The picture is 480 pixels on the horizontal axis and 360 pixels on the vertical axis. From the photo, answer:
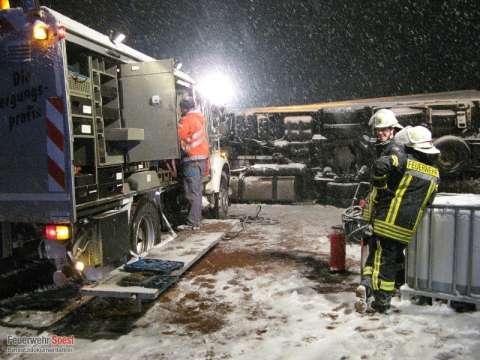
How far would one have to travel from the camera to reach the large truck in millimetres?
4074

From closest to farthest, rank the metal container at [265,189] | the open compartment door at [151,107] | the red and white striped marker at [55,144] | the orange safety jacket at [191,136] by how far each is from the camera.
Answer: the red and white striped marker at [55,144], the open compartment door at [151,107], the orange safety jacket at [191,136], the metal container at [265,189]

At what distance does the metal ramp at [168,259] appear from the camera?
415cm

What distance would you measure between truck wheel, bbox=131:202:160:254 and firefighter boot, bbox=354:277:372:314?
9.29 ft

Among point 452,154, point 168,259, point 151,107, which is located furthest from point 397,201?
point 452,154

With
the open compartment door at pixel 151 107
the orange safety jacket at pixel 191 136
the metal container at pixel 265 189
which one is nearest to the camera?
the open compartment door at pixel 151 107

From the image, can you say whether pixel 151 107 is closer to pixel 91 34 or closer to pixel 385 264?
pixel 91 34

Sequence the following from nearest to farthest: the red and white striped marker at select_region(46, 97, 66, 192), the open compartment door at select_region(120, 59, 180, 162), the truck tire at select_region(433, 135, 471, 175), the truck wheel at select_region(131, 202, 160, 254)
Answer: the red and white striped marker at select_region(46, 97, 66, 192)
the open compartment door at select_region(120, 59, 180, 162)
the truck wheel at select_region(131, 202, 160, 254)
the truck tire at select_region(433, 135, 471, 175)

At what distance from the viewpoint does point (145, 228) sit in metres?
6.17

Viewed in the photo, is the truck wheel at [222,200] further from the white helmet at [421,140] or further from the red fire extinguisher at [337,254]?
the white helmet at [421,140]

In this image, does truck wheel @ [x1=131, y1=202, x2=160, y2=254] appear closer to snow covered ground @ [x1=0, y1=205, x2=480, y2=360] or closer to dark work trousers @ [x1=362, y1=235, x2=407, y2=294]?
snow covered ground @ [x1=0, y1=205, x2=480, y2=360]

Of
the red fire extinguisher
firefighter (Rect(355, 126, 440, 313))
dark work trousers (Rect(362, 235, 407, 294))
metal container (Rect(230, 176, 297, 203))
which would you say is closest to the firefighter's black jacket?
firefighter (Rect(355, 126, 440, 313))

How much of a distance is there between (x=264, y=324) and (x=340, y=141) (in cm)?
831

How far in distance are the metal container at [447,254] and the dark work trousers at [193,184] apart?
12.0 feet

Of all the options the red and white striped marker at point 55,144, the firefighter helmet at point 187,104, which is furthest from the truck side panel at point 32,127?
the firefighter helmet at point 187,104
